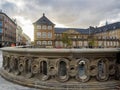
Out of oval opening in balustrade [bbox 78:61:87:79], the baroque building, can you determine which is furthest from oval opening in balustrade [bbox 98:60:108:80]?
the baroque building

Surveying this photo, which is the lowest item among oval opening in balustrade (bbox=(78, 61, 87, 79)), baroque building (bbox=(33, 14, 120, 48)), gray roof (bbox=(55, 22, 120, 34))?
oval opening in balustrade (bbox=(78, 61, 87, 79))

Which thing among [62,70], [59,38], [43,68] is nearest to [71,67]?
[62,70]

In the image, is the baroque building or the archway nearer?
the archway

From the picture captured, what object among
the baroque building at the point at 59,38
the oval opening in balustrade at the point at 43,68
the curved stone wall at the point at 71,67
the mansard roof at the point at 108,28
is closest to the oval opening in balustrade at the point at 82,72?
the curved stone wall at the point at 71,67

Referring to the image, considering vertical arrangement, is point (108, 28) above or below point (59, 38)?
above

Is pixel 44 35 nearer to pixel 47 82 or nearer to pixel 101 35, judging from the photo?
pixel 101 35

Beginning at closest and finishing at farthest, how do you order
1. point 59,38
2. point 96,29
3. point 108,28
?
point 59,38
point 108,28
point 96,29

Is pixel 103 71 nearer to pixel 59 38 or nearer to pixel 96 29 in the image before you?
pixel 59 38

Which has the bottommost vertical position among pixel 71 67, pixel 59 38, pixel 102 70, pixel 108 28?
pixel 102 70

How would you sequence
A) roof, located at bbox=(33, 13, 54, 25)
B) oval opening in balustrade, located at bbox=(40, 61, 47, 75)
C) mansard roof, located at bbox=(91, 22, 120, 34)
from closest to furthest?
oval opening in balustrade, located at bbox=(40, 61, 47, 75), roof, located at bbox=(33, 13, 54, 25), mansard roof, located at bbox=(91, 22, 120, 34)

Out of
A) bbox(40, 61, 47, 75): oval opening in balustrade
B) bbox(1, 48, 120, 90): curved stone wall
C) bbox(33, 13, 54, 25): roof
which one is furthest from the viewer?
bbox(33, 13, 54, 25): roof

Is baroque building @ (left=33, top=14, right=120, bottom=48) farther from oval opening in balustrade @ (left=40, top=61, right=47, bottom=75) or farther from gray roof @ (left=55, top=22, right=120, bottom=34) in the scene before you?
oval opening in balustrade @ (left=40, top=61, right=47, bottom=75)

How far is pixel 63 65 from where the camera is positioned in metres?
6.98

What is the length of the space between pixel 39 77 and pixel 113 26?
82.7 m
